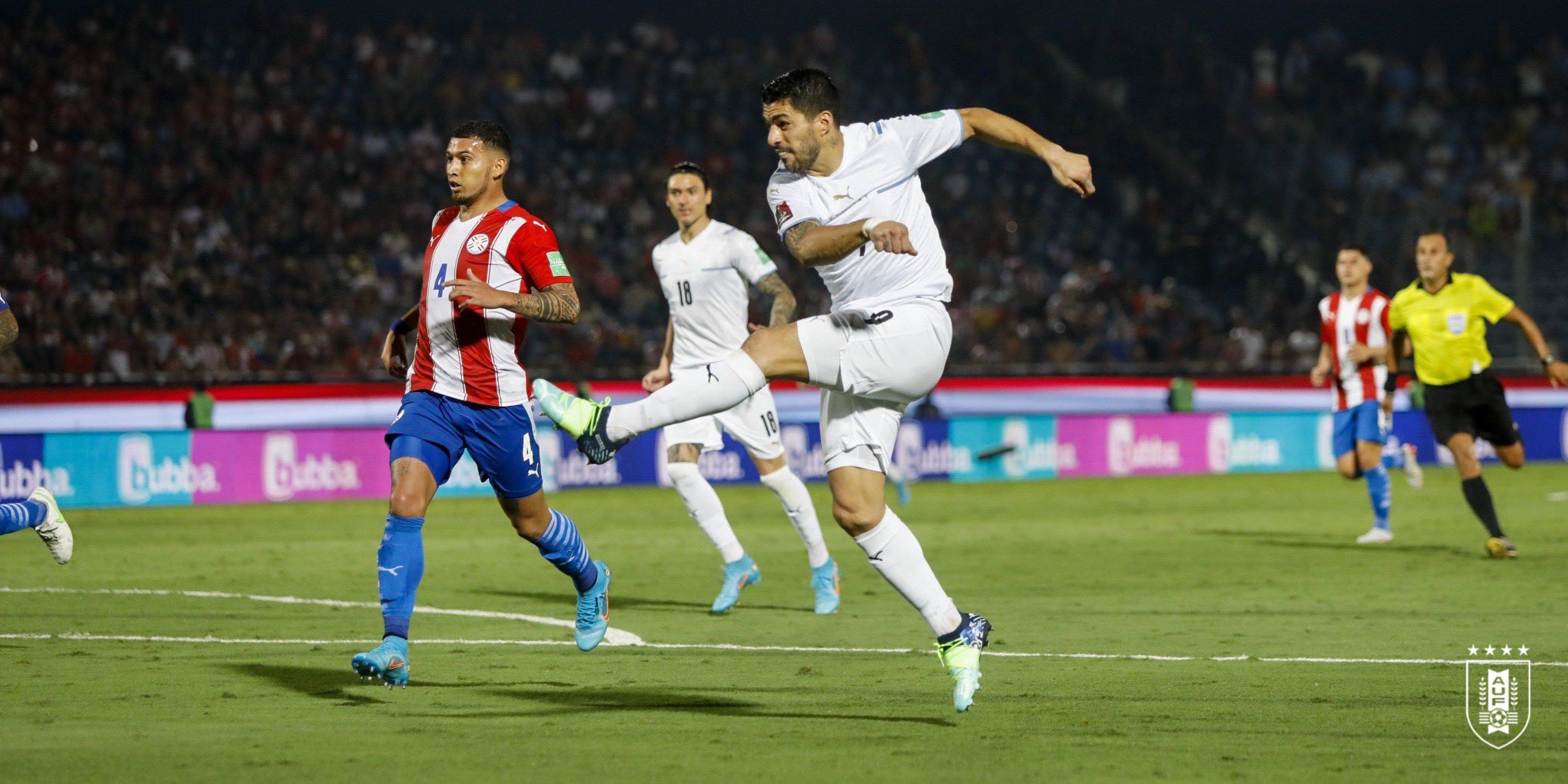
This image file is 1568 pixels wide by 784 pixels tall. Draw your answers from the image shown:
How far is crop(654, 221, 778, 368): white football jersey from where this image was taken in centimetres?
1008

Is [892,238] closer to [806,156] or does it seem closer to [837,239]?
[837,239]

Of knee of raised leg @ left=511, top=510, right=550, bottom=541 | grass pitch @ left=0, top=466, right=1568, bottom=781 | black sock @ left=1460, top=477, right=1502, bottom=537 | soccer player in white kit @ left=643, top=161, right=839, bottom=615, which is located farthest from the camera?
black sock @ left=1460, top=477, right=1502, bottom=537

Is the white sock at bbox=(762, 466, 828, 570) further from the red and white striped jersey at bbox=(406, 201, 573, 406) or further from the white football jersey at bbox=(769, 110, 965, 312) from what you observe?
the white football jersey at bbox=(769, 110, 965, 312)

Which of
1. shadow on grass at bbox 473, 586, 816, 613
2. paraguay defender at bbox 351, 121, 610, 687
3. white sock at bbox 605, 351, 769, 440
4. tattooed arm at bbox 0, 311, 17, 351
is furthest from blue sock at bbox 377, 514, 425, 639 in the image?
shadow on grass at bbox 473, 586, 816, 613

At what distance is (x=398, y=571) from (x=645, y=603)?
367 centimetres

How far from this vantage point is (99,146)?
24.8 meters

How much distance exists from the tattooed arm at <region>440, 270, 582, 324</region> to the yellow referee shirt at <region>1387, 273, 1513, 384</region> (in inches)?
326

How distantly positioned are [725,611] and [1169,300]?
2081 cm

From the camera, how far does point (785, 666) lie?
25.4 ft

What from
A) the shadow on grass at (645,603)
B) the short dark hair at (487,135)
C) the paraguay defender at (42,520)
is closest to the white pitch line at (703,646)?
the paraguay defender at (42,520)

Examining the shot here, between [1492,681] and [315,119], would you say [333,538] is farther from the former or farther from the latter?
[315,119]

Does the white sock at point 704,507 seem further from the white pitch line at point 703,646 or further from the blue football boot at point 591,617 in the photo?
the blue football boot at point 591,617

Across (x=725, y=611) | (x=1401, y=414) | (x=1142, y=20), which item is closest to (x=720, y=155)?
(x=1142, y=20)

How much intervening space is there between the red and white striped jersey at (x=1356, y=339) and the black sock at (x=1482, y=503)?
4.85 feet
